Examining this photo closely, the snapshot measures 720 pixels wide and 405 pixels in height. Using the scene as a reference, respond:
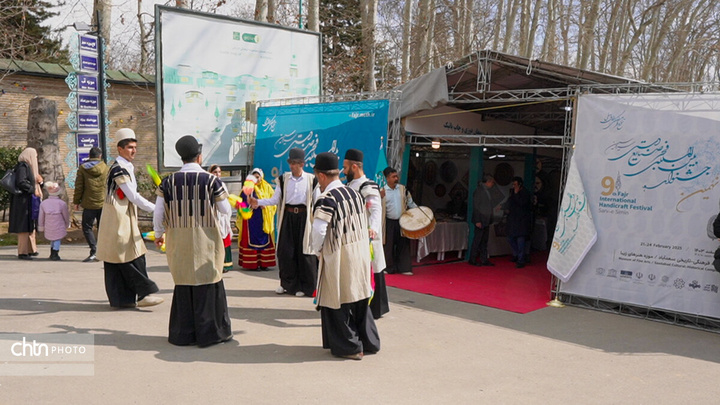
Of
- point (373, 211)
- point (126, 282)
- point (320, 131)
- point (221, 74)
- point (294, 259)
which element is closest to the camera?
point (373, 211)

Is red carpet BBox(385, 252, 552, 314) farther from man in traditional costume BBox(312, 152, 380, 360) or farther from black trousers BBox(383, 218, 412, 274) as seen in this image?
man in traditional costume BBox(312, 152, 380, 360)

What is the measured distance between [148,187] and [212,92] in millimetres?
4903

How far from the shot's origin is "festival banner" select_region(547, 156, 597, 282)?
738cm

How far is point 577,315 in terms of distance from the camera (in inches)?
283

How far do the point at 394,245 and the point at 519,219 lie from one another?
248 centimetres

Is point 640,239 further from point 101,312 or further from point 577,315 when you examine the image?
point 101,312

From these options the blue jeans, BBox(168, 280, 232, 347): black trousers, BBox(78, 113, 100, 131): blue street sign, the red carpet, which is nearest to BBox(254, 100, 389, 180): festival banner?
the red carpet

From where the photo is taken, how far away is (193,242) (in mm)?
5246

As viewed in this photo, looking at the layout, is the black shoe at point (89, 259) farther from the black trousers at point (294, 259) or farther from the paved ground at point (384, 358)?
the black trousers at point (294, 259)

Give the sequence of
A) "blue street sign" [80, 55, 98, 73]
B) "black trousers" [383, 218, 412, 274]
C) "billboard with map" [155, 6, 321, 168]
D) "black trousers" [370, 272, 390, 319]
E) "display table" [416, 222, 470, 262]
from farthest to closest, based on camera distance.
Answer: "billboard with map" [155, 6, 321, 168], "blue street sign" [80, 55, 98, 73], "display table" [416, 222, 470, 262], "black trousers" [383, 218, 412, 274], "black trousers" [370, 272, 390, 319]

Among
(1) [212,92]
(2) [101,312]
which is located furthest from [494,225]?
(2) [101,312]

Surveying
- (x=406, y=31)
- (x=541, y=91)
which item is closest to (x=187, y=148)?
(x=541, y=91)

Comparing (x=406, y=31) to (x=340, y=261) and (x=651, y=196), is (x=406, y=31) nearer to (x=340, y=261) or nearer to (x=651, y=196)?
(x=651, y=196)

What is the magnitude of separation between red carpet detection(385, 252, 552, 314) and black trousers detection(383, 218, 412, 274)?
0.78 ft
